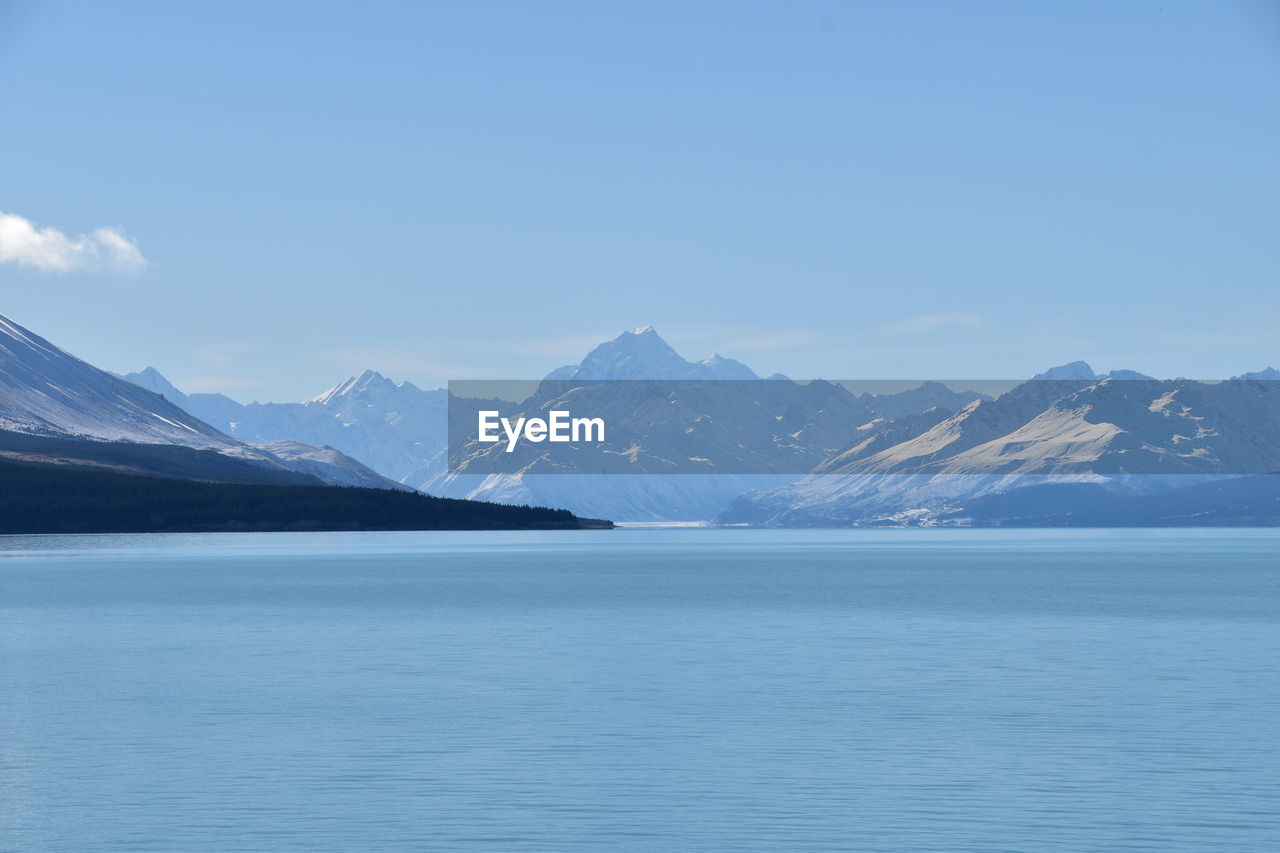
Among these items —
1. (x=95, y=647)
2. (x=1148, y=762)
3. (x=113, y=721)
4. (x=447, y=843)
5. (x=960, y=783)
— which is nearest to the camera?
(x=447, y=843)

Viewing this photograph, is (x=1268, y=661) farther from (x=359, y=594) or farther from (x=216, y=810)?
(x=359, y=594)

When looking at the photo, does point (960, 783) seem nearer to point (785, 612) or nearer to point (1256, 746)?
point (1256, 746)

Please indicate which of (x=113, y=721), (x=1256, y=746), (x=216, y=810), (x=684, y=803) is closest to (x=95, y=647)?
(x=113, y=721)

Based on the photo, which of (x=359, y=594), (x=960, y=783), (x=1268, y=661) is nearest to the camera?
(x=960, y=783)

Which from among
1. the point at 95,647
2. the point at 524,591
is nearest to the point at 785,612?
the point at 524,591

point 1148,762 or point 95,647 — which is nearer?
point 1148,762

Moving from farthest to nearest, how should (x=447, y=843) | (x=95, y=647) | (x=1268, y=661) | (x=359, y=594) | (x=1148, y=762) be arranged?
(x=359, y=594) < (x=95, y=647) < (x=1268, y=661) < (x=1148, y=762) < (x=447, y=843)
